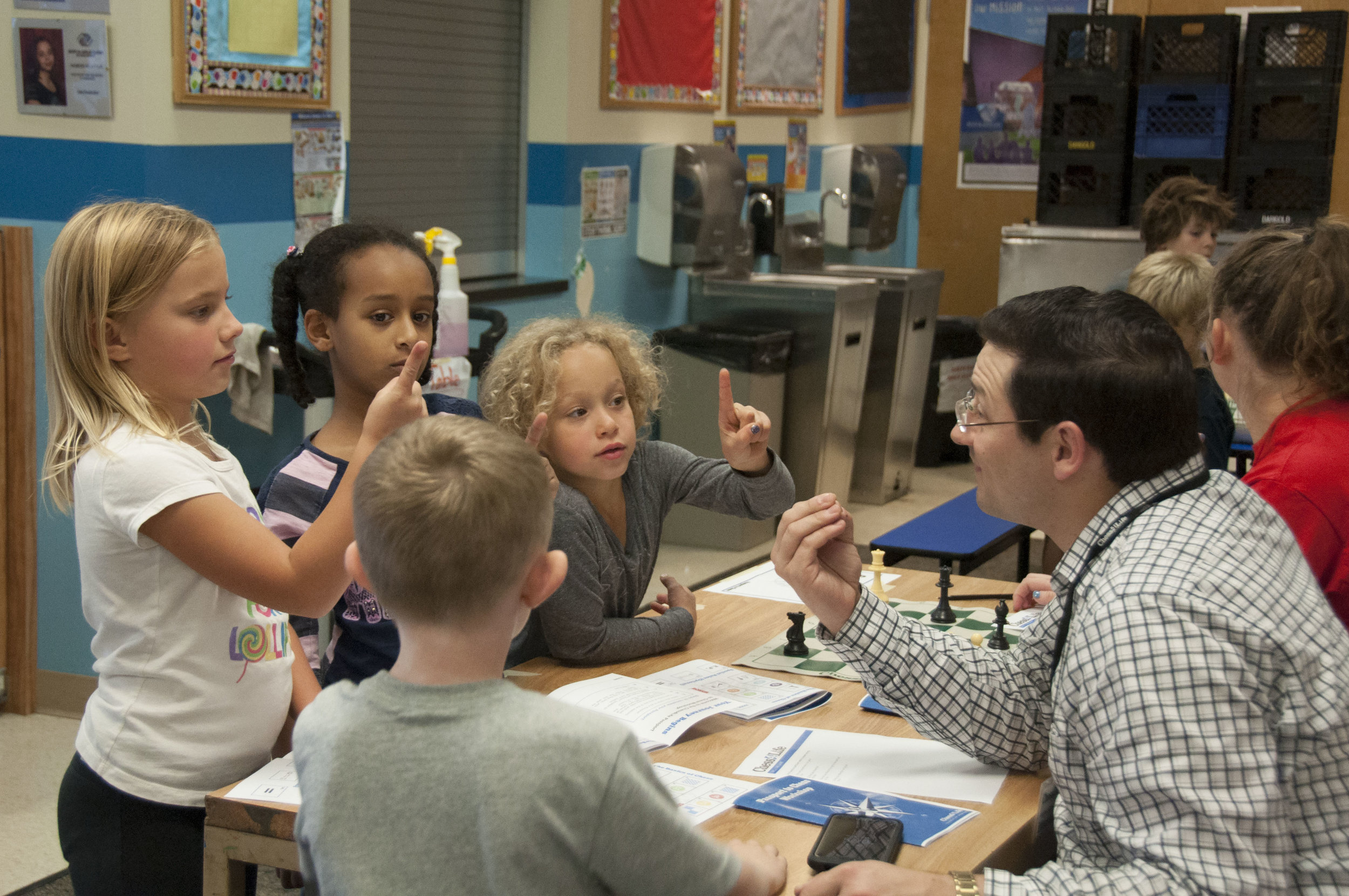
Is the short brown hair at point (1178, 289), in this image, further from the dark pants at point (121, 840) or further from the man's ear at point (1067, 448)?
the dark pants at point (121, 840)

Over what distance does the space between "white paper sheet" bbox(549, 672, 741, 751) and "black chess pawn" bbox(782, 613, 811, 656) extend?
0.29 metres

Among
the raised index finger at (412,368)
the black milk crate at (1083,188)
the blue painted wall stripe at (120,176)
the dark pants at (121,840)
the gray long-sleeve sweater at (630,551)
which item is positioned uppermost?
the black milk crate at (1083,188)

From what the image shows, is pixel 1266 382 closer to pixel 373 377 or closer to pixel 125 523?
pixel 373 377

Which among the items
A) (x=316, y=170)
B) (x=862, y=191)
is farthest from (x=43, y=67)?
(x=862, y=191)

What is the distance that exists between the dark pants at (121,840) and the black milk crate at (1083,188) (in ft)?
17.9

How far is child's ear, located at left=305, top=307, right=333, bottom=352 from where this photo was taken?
2.30 m

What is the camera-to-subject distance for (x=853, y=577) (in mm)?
1742

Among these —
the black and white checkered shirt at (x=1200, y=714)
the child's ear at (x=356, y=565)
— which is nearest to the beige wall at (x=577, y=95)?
the black and white checkered shirt at (x=1200, y=714)

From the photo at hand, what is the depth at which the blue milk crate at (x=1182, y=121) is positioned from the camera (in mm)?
5977

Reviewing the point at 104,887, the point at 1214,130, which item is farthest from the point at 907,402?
the point at 104,887

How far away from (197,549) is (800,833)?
0.79 metres

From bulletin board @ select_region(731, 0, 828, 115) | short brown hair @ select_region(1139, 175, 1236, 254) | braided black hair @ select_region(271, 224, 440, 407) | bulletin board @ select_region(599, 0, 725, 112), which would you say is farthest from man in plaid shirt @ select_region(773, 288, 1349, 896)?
bulletin board @ select_region(731, 0, 828, 115)

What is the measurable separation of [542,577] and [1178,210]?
13.8ft

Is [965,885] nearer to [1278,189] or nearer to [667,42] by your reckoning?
[667,42]
